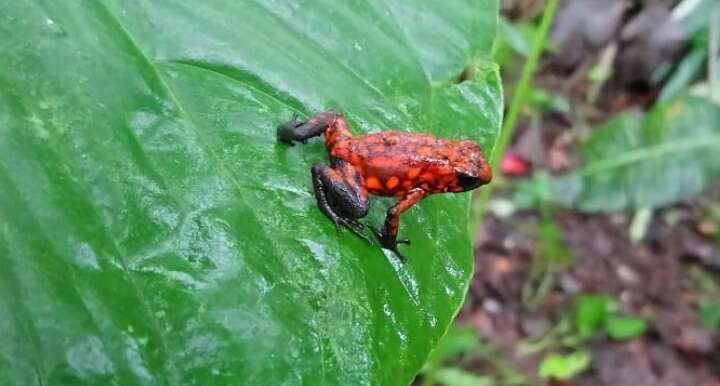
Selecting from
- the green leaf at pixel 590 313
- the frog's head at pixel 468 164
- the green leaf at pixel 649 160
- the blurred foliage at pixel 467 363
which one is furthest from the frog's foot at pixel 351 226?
the green leaf at pixel 649 160

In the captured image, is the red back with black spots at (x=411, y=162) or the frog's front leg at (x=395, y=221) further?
the red back with black spots at (x=411, y=162)

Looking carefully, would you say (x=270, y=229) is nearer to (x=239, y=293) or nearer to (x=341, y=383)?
(x=239, y=293)

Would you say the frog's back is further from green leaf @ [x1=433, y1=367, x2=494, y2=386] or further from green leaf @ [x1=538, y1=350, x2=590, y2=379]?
green leaf @ [x1=538, y1=350, x2=590, y2=379]

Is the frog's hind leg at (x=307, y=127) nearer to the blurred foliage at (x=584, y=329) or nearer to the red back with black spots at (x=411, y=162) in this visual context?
the red back with black spots at (x=411, y=162)

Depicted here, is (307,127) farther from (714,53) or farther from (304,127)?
(714,53)

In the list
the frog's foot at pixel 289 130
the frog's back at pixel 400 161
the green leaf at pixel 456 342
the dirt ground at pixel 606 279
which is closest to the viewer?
the frog's foot at pixel 289 130

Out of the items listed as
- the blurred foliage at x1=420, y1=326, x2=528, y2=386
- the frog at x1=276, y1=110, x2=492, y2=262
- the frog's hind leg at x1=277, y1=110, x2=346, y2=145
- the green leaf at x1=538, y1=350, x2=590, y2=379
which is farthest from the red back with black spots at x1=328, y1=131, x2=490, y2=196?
the green leaf at x1=538, y1=350, x2=590, y2=379

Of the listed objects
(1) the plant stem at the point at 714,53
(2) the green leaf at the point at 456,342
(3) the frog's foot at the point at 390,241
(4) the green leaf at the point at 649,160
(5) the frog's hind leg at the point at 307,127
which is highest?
(5) the frog's hind leg at the point at 307,127

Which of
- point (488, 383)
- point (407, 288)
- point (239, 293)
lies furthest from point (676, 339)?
point (239, 293)
